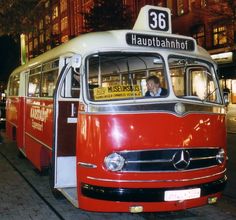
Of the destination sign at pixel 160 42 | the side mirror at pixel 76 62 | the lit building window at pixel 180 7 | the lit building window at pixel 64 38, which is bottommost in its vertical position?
the side mirror at pixel 76 62

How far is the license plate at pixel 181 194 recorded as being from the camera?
→ 612 centimetres

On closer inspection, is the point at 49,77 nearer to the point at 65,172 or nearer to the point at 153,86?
the point at 65,172

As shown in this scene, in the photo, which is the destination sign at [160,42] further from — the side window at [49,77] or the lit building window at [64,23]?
the lit building window at [64,23]

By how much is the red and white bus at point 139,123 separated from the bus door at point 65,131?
0.02 meters

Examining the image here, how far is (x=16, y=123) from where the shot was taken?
1284 cm

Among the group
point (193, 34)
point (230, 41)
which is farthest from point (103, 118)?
point (193, 34)

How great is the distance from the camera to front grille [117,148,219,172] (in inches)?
238

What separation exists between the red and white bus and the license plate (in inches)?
0.5

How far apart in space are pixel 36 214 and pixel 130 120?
224cm

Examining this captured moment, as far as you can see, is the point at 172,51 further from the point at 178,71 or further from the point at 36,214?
the point at 36,214

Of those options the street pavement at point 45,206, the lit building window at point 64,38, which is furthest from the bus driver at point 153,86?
the lit building window at point 64,38

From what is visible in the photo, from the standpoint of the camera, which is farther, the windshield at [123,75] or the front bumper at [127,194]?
the windshield at [123,75]

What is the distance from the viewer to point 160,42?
6.84 meters

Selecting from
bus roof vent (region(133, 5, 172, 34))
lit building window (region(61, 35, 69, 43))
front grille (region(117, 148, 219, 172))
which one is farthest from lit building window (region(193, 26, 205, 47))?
lit building window (region(61, 35, 69, 43))
